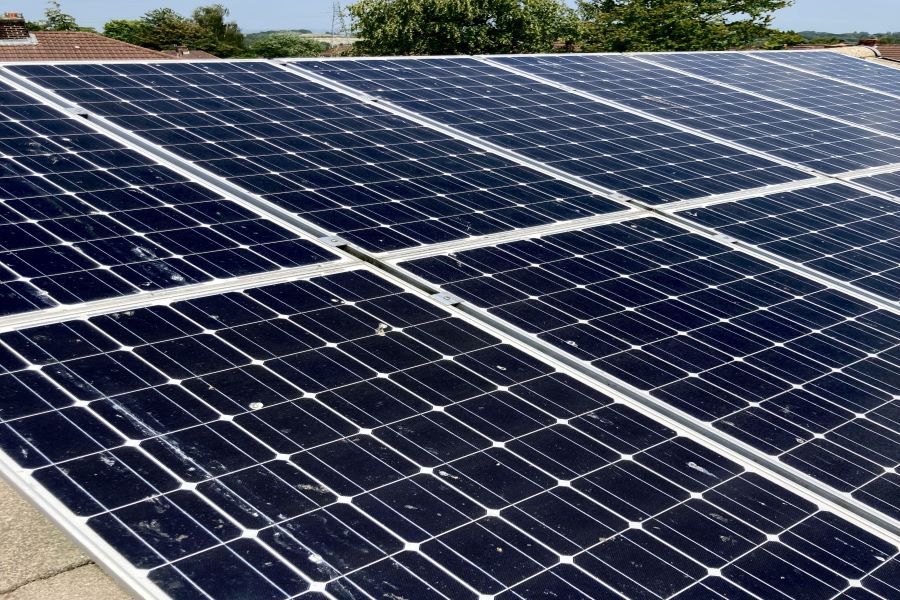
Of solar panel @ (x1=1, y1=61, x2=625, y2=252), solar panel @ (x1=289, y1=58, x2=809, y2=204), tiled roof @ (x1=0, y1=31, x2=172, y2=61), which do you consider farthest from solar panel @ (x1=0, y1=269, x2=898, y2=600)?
tiled roof @ (x1=0, y1=31, x2=172, y2=61)

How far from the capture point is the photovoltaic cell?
34.8 ft

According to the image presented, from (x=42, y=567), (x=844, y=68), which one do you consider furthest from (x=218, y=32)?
(x=42, y=567)

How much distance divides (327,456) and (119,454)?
116 centimetres

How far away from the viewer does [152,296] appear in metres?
6.91

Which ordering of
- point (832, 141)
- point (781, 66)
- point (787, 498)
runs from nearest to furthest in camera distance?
point (787, 498) < point (832, 141) < point (781, 66)

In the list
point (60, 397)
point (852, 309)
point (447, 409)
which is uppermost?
point (60, 397)

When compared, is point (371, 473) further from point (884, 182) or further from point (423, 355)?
point (884, 182)

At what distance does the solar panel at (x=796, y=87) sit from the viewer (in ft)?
64.5

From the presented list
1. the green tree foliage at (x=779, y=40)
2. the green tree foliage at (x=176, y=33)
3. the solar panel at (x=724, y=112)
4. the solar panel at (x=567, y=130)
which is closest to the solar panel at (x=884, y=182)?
the solar panel at (x=724, y=112)

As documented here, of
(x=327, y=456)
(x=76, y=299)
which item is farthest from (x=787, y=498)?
(x=76, y=299)

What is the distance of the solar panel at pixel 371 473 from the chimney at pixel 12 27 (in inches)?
1609

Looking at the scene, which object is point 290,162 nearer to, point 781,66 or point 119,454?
point 119,454

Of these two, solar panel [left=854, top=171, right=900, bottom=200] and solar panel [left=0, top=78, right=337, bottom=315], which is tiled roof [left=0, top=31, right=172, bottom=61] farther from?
solar panel [left=0, top=78, right=337, bottom=315]

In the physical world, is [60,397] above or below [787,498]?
above
